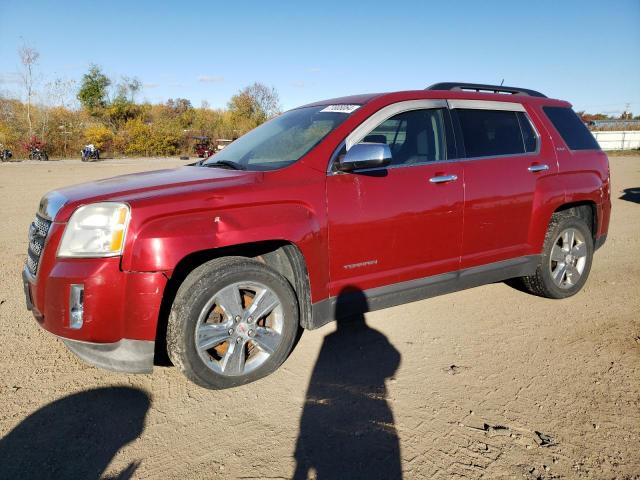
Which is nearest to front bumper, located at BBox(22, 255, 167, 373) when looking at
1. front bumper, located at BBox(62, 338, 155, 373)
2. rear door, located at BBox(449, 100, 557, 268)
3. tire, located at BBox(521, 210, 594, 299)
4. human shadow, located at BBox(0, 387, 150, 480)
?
front bumper, located at BBox(62, 338, 155, 373)

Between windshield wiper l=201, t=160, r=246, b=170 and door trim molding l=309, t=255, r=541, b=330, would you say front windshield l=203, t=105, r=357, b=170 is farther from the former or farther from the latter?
door trim molding l=309, t=255, r=541, b=330

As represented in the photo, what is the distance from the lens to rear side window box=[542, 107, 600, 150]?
4.48 meters

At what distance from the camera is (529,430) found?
2.53 m

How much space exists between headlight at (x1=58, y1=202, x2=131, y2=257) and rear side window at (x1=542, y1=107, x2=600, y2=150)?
390cm

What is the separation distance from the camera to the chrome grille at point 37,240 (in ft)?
9.34

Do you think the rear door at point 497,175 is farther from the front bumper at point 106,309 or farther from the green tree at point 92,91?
the green tree at point 92,91

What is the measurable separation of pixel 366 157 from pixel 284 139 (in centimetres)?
91

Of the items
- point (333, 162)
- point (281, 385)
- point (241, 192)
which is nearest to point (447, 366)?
point (281, 385)

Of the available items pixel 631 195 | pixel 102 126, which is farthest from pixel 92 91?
pixel 631 195

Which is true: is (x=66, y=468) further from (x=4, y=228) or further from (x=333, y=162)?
(x=4, y=228)

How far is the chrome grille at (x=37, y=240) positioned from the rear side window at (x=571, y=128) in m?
4.28

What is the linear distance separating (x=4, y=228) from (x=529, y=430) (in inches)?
326

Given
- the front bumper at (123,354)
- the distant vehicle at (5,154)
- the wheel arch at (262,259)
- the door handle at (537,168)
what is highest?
the distant vehicle at (5,154)

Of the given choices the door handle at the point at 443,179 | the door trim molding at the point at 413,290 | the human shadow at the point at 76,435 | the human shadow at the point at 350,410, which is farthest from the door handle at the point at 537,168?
the human shadow at the point at 76,435
